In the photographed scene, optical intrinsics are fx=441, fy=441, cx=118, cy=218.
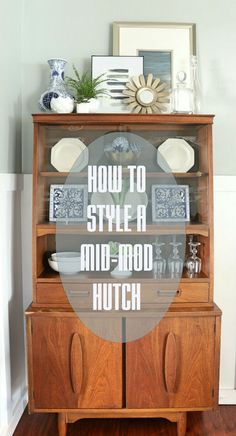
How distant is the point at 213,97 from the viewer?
7.45 ft

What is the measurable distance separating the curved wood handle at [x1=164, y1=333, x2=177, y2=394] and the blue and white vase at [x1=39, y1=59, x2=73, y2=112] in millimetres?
1205

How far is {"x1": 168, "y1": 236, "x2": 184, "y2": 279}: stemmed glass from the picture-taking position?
6.73 ft

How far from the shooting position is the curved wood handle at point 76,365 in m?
1.96

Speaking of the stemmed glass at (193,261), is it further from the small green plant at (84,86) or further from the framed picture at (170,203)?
the small green plant at (84,86)

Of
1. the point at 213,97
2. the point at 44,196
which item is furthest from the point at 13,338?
the point at 213,97

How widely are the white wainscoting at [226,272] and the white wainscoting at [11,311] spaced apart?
3.39ft

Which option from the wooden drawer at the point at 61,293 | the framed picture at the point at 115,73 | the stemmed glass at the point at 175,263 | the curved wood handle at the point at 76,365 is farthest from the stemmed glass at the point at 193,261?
the framed picture at the point at 115,73

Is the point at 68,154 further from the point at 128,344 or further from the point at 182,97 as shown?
the point at 128,344

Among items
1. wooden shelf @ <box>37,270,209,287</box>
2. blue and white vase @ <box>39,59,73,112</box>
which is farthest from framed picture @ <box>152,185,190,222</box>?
blue and white vase @ <box>39,59,73,112</box>

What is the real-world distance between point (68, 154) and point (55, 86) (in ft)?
1.10

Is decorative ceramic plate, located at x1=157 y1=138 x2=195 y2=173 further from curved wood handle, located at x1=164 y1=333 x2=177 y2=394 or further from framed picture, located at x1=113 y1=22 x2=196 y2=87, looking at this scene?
curved wood handle, located at x1=164 y1=333 x2=177 y2=394

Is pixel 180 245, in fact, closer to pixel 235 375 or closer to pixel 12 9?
pixel 235 375

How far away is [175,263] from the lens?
2.07 metres

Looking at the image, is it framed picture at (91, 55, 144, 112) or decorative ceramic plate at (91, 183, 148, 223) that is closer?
decorative ceramic plate at (91, 183, 148, 223)
